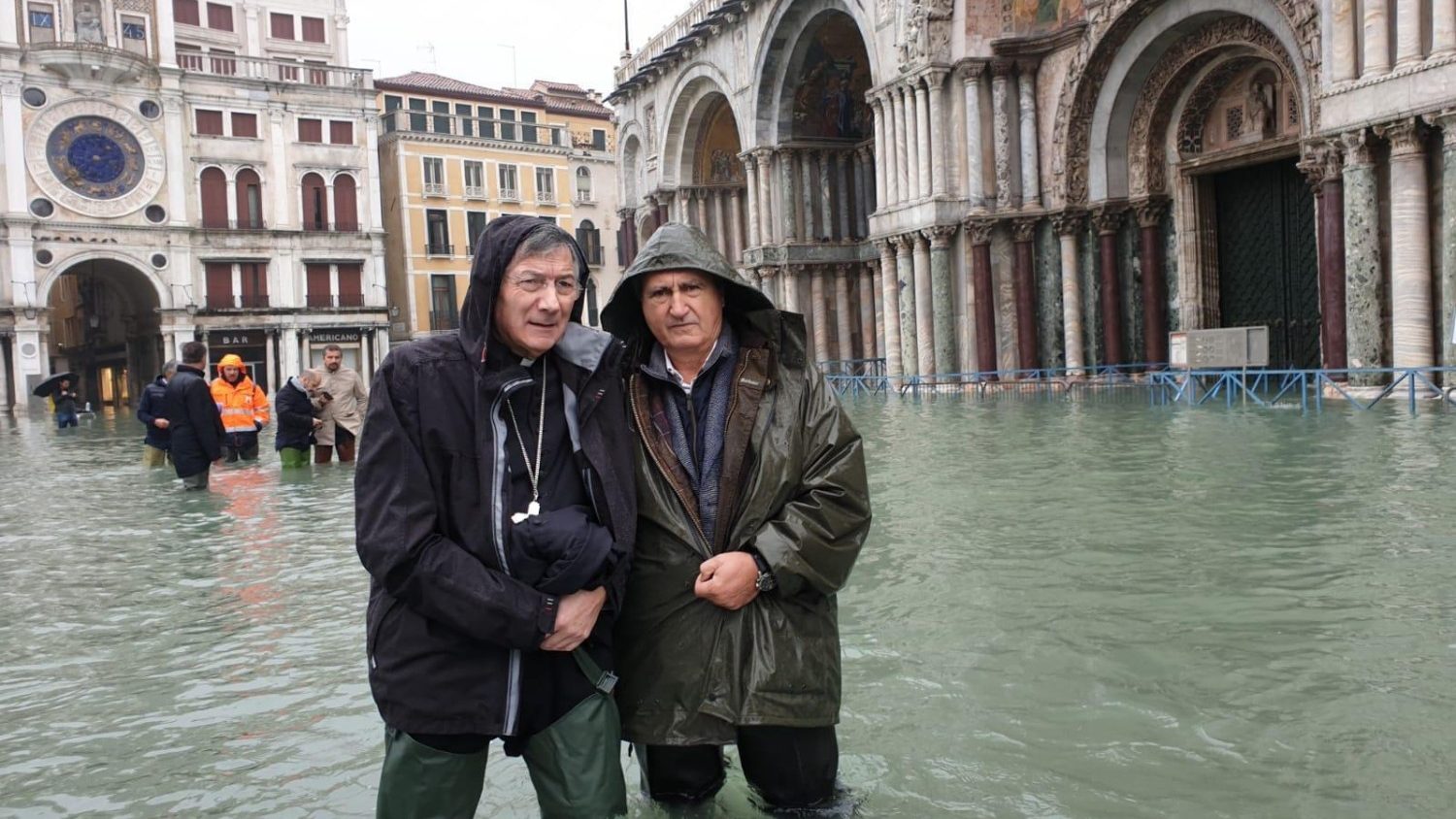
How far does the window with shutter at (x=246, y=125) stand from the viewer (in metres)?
46.1

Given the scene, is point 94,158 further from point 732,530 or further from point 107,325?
point 732,530

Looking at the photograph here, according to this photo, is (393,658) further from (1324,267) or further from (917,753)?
(1324,267)

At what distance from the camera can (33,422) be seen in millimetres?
33688

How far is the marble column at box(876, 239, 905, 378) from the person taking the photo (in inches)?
964

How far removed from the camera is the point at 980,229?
71.7 feet

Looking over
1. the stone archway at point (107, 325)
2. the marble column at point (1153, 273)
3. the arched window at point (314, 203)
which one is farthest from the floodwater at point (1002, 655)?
the arched window at point (314, 203)

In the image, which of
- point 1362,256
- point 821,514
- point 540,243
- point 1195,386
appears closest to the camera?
point 540,243

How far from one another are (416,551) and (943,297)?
2124 cm

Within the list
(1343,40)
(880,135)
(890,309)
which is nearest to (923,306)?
(890,309)

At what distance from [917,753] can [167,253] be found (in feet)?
154

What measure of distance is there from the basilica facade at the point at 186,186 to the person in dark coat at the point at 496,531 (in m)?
45.8

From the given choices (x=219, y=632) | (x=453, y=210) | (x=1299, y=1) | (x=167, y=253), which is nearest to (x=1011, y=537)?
(x=219, y=632)

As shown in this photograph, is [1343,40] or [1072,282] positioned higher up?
[1343,40]

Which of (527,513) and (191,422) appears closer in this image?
(527,513)
